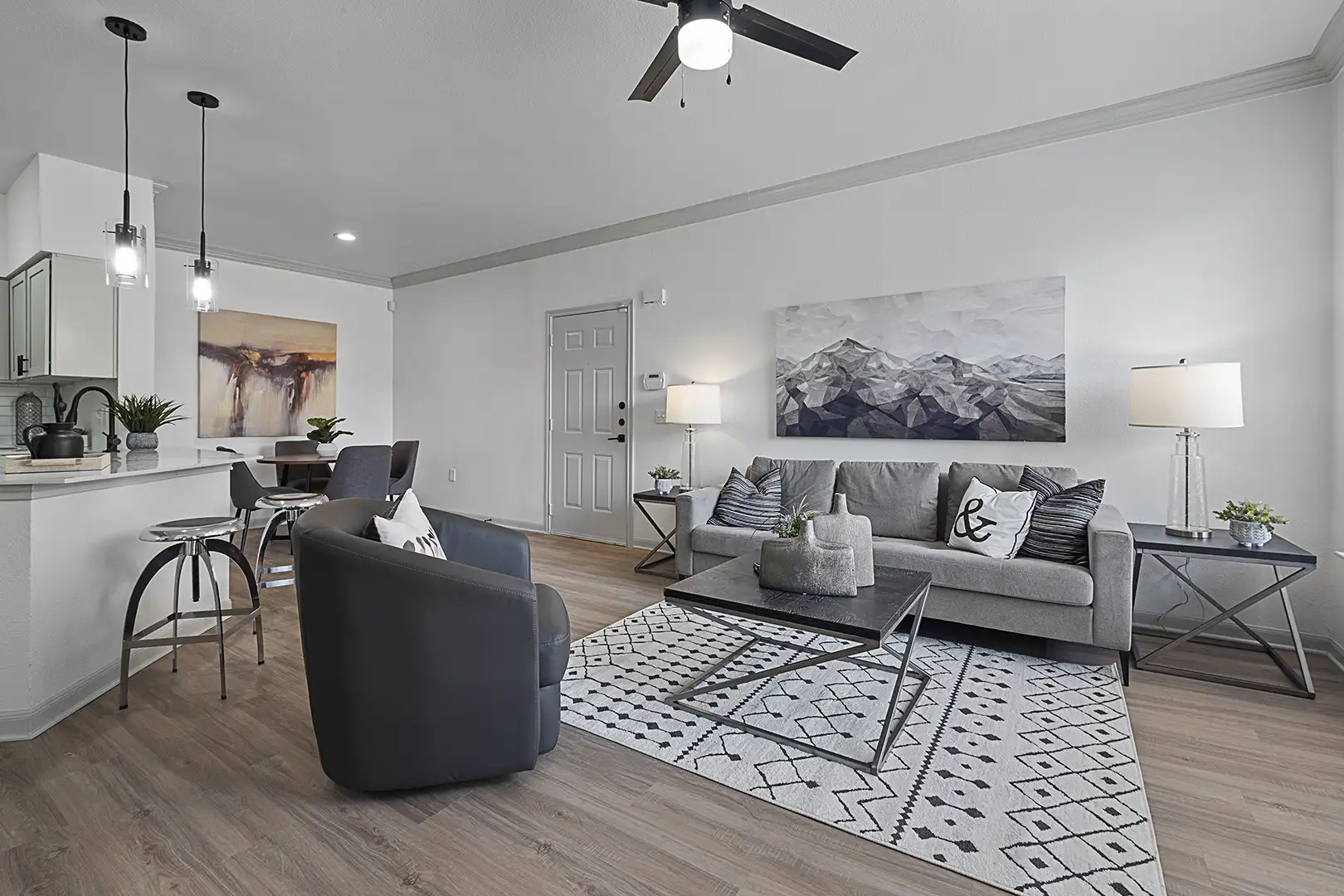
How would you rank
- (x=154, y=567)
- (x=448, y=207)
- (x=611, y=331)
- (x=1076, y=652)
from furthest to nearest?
(x=611, y=331), (x=448, y=207), (x=1076, y=652), (x=154, y=567)

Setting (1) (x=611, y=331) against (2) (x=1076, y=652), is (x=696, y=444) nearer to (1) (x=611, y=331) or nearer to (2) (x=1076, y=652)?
(1) (x=611, y=331)

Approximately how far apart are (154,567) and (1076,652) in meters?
3.98

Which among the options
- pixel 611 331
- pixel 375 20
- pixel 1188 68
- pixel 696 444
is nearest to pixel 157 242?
pixel 611 331

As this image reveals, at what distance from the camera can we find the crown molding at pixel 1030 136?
9.80ft

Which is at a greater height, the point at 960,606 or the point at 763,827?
the point at 960,606

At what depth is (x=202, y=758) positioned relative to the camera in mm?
2115

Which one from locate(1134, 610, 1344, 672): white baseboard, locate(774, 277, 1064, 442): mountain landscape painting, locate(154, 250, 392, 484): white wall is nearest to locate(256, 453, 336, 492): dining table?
locate(154, 250, 392, 484): white wall

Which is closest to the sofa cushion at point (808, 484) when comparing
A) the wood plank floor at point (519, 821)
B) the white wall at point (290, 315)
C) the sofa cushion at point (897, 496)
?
the sofa cushion at point (897, 496)

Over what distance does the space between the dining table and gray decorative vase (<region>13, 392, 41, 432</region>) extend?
4.70 feet

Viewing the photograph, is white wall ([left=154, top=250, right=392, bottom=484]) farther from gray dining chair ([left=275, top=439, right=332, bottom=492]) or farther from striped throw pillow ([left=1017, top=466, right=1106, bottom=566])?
striped throw pillow ([left=1017, top=466, right=1106, bottom=566])

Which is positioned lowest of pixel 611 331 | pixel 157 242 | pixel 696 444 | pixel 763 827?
pixel 763 827

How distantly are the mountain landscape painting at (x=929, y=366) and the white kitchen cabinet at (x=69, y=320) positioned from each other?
175 inches

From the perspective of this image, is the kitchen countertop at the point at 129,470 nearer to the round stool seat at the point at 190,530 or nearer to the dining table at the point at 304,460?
the round stool seat at the point at 190,530

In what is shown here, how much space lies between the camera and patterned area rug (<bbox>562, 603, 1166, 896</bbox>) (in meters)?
1.68
